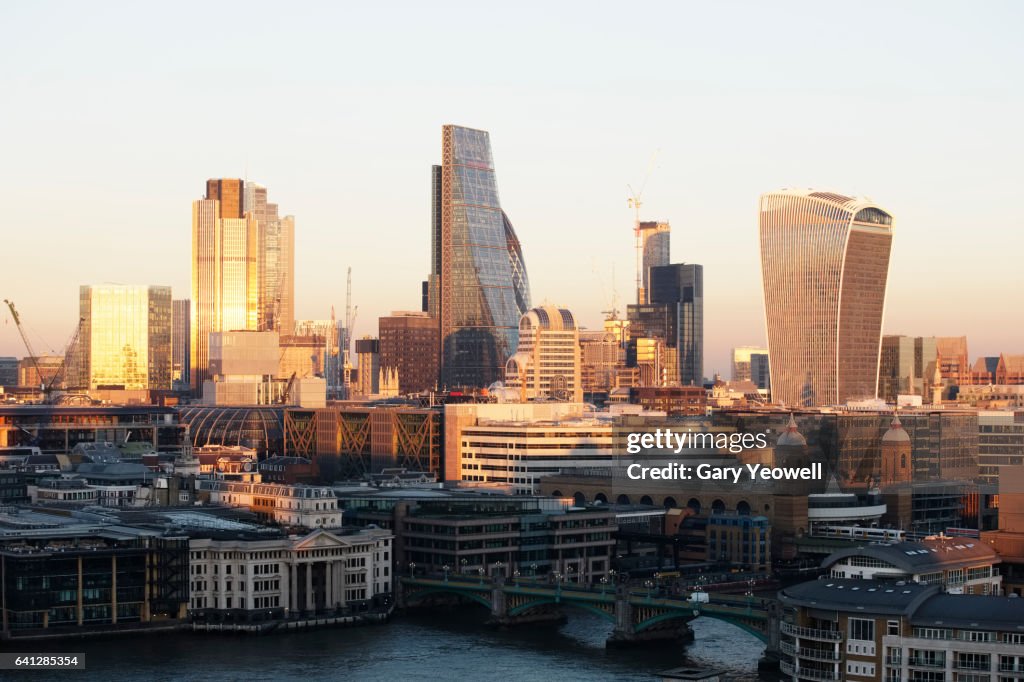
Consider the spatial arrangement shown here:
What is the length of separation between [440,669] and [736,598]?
18809 millimetres

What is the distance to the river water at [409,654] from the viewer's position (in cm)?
10125

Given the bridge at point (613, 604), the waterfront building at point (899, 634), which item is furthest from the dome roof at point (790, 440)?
the waterfront building at point (899, 634)

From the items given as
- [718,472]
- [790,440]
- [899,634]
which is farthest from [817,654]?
[790,440]

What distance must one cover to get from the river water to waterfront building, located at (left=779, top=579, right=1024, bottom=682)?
32.6ft

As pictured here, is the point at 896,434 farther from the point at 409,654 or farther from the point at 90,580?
the point at 90,580

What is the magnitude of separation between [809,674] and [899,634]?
17.8 feet

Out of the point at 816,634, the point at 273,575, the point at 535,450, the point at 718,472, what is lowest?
the point at 273,575

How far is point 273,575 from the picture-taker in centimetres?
11869

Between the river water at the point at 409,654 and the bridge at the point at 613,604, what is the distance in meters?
1.51

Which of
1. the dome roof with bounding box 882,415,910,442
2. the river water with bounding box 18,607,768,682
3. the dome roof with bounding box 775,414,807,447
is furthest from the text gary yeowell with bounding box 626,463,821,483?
the river water with bounding box 18,607,768,682

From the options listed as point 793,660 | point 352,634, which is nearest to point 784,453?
point 352,634

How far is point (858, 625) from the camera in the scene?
88.7m

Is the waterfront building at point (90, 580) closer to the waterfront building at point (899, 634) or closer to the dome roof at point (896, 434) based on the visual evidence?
the waterfront building at point (899, 634)

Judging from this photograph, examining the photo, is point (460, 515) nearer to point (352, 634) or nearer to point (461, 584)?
point (461, 584)
